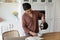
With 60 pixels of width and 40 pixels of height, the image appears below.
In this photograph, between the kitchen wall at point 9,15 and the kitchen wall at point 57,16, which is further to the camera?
the kitchen wall at point 57,16

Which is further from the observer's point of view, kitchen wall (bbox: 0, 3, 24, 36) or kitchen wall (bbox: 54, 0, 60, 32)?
kitchen wall (bbox: 54, 0, 60, 32)

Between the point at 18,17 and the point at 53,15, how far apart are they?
3.61 feet

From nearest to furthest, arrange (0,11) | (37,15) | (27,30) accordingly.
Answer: (27,30)
(37,15)
(0,11)

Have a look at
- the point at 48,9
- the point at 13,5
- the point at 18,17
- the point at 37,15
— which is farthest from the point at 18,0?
the point at 37,15

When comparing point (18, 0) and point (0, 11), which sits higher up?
point (18, 0)

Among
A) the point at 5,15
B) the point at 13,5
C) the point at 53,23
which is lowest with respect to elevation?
the point at 53,23

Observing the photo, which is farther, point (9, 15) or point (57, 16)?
point (57, 16)

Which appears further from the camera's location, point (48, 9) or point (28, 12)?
point (48, 9)

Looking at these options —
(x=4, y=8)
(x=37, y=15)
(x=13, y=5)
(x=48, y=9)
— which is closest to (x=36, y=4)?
(x=48, y=9)

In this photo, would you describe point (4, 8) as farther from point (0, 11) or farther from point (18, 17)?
point (18, 17)

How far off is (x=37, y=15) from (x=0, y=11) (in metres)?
2.01

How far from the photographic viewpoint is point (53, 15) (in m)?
4.73

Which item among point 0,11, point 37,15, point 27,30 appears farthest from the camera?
point 0,11

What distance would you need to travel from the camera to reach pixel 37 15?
292 cm
